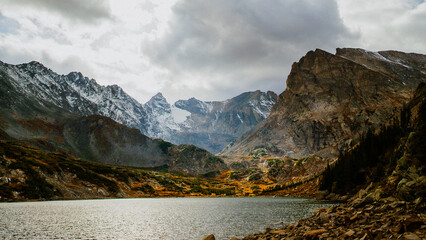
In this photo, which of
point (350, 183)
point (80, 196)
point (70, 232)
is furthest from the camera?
point (80, 196)

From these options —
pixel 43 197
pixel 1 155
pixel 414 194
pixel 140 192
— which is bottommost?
pixel 140 192

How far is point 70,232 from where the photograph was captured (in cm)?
4078

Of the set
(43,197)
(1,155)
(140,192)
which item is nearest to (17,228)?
(43,197)

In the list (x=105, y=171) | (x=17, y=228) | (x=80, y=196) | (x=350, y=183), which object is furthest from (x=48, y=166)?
(x=350, y=183)

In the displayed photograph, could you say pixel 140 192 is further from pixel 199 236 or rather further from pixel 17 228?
pixel 199 236

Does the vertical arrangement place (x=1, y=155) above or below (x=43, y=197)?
above

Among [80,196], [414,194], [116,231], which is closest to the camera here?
[414,194]

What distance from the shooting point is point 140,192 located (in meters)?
189

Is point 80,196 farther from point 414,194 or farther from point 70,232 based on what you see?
point 414,194

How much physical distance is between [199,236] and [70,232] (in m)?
22.0

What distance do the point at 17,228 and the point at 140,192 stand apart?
153105 mm

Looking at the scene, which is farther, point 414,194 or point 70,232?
point 70,232

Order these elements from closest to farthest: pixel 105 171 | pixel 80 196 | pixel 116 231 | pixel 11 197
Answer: pixel 116 231
pixel 11 197
pixel 80 196
pixel 105 171

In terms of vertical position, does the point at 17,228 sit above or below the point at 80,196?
above
